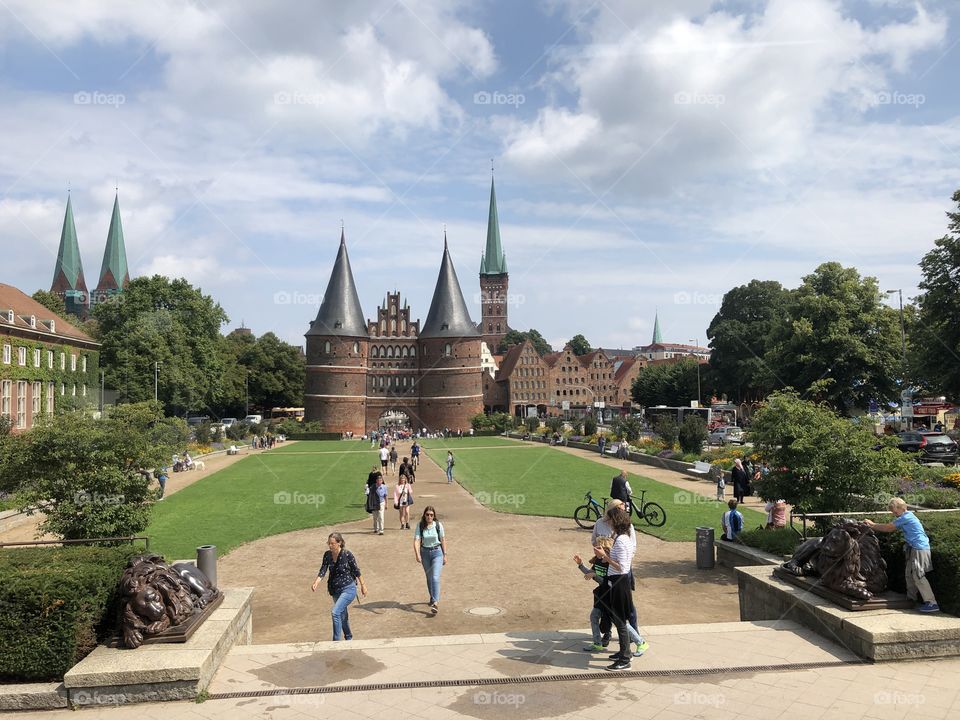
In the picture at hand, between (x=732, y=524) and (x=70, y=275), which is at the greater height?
(x=70, y=275)

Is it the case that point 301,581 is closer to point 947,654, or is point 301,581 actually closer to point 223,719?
point 223,719

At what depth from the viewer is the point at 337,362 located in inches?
3155

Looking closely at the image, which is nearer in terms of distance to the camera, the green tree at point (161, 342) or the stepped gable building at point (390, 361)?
the green tree at point (161, 342)

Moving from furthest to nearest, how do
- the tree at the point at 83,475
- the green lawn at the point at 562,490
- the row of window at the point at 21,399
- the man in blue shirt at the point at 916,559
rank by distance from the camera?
the row of window at the point at 21,399 → the green lawn at the point at 562,490 → the tree at the point at 83,475 → the man in blue shirt at the point at 916,559

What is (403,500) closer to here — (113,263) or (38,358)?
(38,358)

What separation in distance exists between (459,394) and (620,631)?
2970 inches

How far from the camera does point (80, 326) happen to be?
76.9 m

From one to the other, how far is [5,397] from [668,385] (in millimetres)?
65853

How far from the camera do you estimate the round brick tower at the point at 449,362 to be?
3236 inches

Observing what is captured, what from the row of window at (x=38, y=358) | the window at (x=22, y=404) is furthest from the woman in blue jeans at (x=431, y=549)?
the window at (x=22, y=404)

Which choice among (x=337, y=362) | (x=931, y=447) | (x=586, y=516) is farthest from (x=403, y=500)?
(x=337, y=362)

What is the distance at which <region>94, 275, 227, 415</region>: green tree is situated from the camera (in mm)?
51969

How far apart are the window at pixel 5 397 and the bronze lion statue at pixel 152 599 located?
1560 inches

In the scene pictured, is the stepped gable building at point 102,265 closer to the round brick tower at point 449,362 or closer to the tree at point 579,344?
the round brick tower at point 449,362
